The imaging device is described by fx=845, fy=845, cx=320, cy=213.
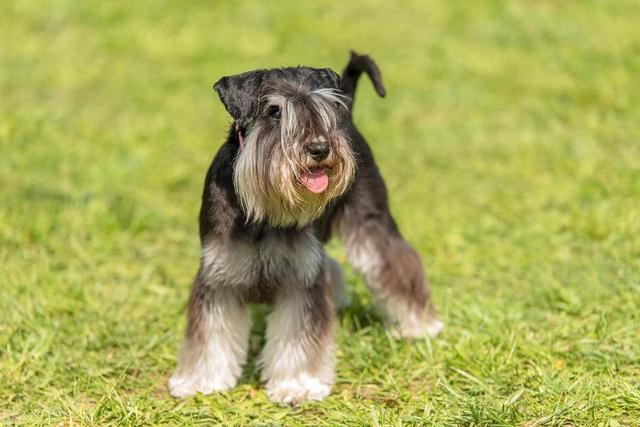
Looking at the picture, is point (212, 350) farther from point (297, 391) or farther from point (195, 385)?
point (297, 391)

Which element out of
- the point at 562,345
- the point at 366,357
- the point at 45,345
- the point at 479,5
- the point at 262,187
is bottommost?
the point at 45,345

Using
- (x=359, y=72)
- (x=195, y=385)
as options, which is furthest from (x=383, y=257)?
(x=195, y=385)

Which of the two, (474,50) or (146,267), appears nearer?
(146,267)

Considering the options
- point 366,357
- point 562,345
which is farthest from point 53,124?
point 562,345

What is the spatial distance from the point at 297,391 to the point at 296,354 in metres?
0.22

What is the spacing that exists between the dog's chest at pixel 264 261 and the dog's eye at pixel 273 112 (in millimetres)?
717

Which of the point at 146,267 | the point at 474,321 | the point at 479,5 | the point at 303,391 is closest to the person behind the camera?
the point at 303,391

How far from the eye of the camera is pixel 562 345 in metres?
5.61

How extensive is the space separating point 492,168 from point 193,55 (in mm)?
5127

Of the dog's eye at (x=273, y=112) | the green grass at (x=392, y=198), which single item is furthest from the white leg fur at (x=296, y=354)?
the dog's eye at (x=273, y=112)

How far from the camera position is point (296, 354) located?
5.13 metres

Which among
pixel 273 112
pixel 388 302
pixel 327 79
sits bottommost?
pixel 388 302

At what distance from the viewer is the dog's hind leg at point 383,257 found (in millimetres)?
5617

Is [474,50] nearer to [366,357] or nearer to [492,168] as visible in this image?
[492,168]
